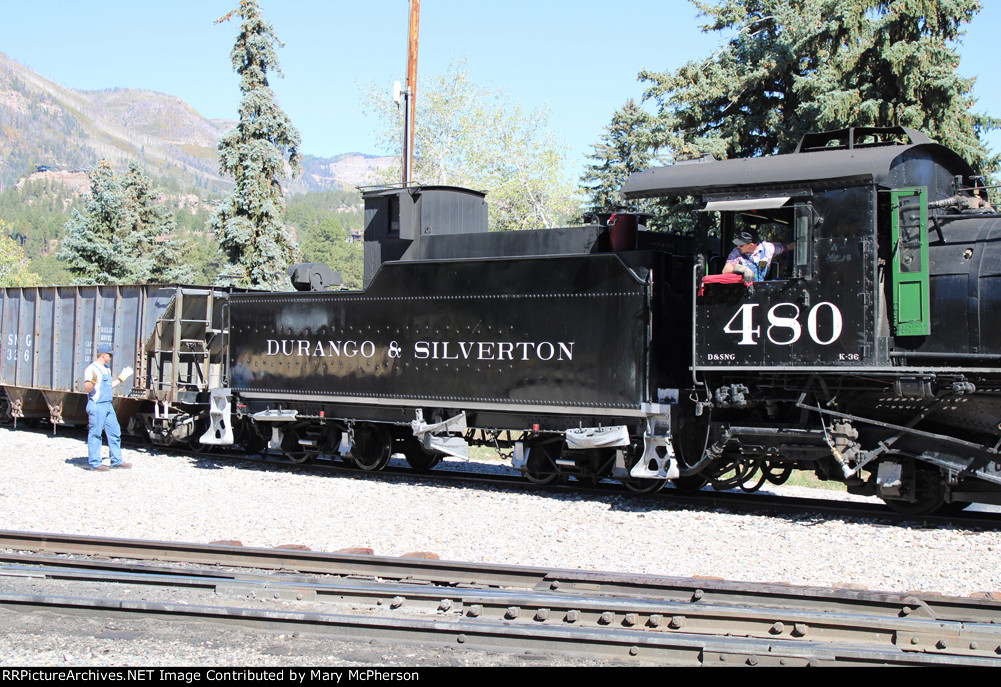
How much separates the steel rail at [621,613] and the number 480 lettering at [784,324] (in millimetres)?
3476

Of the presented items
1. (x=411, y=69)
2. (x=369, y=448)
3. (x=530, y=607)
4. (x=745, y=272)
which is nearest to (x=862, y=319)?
(x=745, y=272)

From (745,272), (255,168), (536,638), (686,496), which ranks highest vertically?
(255,168)

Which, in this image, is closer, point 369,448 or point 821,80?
point 369,448

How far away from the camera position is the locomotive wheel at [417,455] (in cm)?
1152

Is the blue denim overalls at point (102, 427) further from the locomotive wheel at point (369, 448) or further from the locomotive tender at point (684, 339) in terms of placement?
the locomotive wheel at point (369, 448)

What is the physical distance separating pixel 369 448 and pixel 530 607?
667 cm

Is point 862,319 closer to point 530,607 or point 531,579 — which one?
point 531,579

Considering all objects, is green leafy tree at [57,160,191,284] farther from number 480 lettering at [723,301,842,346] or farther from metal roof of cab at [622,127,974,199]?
number 480 lettering at [723,301,842,346]

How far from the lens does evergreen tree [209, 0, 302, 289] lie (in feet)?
90.0

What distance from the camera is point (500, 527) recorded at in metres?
7.92

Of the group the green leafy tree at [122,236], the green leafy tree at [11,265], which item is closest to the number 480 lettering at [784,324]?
the green leafy tree at [122,236]
